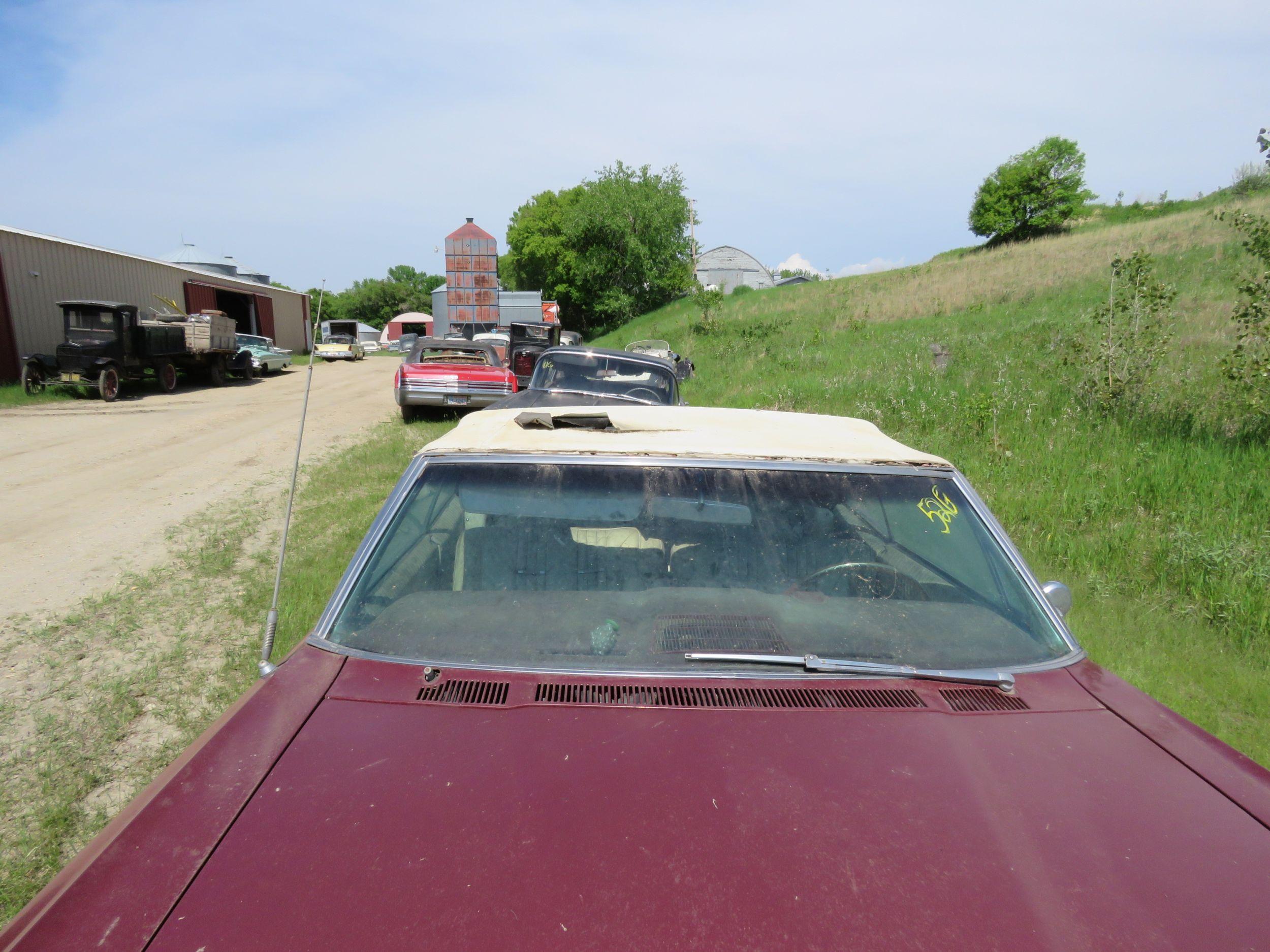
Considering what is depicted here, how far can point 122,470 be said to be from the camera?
9.49m

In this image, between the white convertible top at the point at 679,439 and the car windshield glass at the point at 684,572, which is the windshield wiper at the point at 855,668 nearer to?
the car windshield glass at the point at 684,572

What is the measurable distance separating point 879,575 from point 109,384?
20204mm

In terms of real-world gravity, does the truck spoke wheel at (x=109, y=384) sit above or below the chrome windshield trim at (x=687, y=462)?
below

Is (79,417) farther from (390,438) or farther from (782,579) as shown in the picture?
(782,579)

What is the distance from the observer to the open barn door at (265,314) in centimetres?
3769

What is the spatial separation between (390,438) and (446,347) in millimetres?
2475

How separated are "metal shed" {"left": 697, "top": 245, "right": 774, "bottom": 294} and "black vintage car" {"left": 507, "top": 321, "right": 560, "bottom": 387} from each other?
49.4m

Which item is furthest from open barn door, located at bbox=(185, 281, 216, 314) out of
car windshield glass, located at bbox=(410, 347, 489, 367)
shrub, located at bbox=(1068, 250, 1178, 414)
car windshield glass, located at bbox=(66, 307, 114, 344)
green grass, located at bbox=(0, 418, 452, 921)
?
shrub, located at bbox=(1068, 250, 1178, 414)

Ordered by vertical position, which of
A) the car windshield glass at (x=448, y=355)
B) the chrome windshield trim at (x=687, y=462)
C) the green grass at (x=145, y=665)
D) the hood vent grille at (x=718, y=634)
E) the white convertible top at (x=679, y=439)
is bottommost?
the green grass at (x=145, y=665)

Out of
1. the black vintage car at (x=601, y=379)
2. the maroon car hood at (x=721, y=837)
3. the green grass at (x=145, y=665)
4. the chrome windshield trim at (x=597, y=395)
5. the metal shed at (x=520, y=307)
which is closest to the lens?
the maroon car hood at (x=721, y=837)

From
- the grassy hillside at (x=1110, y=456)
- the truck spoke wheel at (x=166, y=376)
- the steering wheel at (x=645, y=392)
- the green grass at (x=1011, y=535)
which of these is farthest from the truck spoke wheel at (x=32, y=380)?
the steering wheel at (x=645, y=392)

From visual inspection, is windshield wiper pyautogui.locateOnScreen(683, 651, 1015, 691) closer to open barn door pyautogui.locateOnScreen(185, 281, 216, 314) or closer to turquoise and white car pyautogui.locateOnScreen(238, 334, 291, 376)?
turquoise and white car pyautogui.locateOnScreen(238, 334, 291, 376)

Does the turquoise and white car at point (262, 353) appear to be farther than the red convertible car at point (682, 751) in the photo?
Yes

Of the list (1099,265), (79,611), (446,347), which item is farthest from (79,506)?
(1099,265)
